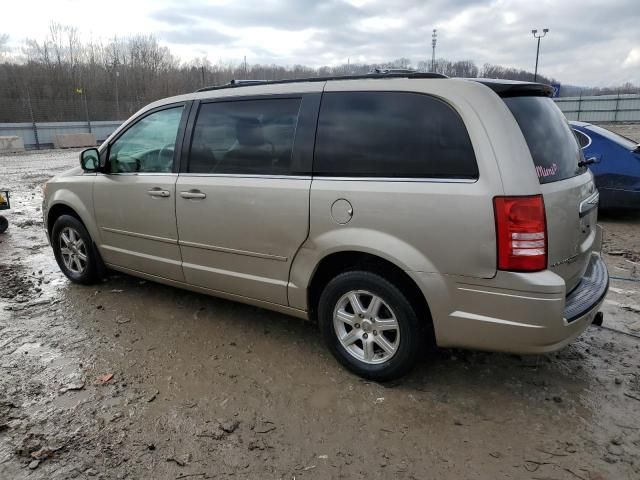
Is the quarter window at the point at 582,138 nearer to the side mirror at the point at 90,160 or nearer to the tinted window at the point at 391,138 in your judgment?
the tinted window at the point at 391,138

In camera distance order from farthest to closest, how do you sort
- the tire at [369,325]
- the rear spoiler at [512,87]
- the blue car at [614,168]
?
1. the blue car at [614,168]
2. the tire at [369,325]
3. the rear spoiler at [512,87]

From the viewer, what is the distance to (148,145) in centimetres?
431

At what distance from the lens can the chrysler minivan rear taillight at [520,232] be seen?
253 centimetres

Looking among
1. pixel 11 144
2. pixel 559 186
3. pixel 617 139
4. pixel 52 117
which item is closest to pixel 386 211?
pixel 559 186

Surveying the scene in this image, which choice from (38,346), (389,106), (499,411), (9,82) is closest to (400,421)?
(499,411)

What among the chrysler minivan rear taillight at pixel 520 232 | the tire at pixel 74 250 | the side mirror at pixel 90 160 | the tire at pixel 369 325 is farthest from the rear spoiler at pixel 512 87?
the tire at pixel 74 250

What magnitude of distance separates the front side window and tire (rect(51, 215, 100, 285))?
33.5 inches

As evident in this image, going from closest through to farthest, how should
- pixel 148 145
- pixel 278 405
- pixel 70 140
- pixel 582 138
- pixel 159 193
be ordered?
pixel 278 405 → pixel 159 193 → pixel 148 145 → pixel 582 138 → pixel 70 140

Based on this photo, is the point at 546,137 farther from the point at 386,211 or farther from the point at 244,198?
the point at 244,198

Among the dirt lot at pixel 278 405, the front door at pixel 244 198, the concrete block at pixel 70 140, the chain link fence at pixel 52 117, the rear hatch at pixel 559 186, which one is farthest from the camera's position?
the chain link fence at pixel 52 117

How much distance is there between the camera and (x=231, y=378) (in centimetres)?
332

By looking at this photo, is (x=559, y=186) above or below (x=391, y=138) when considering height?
below

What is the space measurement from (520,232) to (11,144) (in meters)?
32.0

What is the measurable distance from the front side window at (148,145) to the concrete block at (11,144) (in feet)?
92.4
